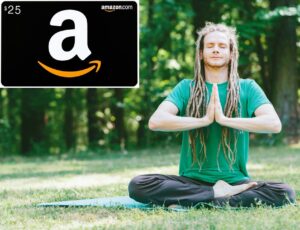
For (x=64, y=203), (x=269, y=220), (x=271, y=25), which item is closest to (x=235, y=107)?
(x=269, y=220)

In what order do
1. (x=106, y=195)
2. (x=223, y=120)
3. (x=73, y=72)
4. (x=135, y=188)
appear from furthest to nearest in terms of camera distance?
1. (x=73, y=72)
2. (x=106, y=195)
3. (x=135, y=188)
4. (x=223, y=120)

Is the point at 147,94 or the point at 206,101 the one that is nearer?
the point at 206,101

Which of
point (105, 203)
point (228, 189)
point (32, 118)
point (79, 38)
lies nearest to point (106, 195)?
point (105, 203)

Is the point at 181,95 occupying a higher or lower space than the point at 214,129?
higher

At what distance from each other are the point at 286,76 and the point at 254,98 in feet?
30.5

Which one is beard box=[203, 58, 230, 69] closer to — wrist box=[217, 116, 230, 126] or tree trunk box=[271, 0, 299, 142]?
wrist box=[217, 116, 230, 126]

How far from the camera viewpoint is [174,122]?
5117 millimetres

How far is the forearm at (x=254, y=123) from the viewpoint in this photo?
16.5 feet

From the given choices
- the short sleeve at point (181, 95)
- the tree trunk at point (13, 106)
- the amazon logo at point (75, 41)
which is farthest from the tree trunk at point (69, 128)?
the short sleeve at point (181, 95)

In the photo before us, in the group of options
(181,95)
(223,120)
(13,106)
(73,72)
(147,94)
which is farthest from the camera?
(13,106)

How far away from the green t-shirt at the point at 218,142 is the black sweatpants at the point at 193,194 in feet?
0.48

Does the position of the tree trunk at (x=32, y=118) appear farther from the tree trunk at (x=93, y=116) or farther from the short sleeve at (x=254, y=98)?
the short sleeve at (x=254, y=98)

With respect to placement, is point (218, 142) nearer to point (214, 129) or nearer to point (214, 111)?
point (214, 129)

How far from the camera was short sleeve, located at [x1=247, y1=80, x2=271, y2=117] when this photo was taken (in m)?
5.28
